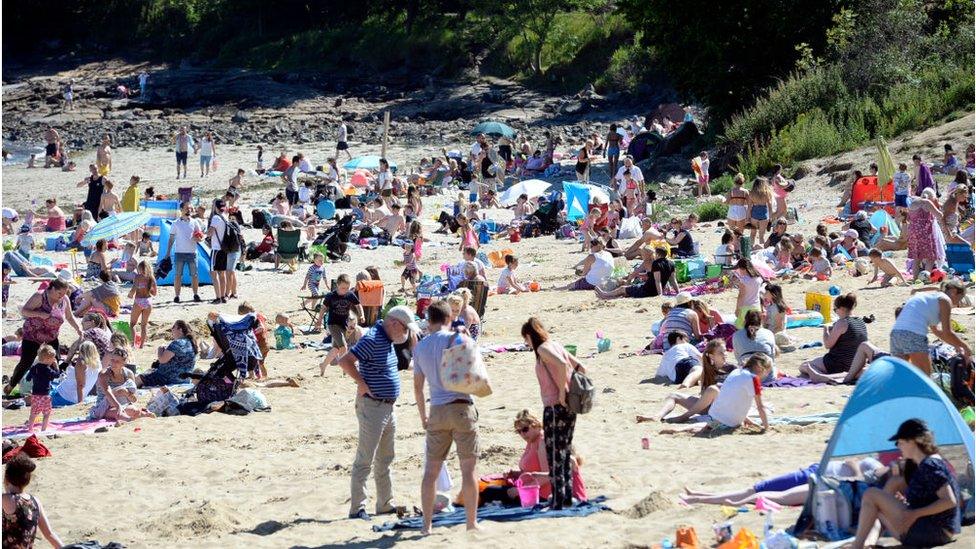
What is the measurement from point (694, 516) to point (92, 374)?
6.55m

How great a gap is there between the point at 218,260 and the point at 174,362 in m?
4.81

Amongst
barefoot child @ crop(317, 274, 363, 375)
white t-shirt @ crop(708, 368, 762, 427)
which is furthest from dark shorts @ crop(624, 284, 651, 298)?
white t-shirt @ crop(708, 368, 762, 427)

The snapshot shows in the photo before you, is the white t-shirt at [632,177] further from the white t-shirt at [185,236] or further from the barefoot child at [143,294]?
→ the barefoot child at [143,294]

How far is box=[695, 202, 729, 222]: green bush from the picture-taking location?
72.1 ft

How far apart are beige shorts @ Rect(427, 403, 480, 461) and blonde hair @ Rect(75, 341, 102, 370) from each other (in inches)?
213

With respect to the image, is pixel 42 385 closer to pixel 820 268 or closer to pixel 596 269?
pixel 596 269

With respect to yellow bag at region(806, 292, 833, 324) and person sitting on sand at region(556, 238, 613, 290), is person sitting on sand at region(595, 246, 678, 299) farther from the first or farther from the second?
yellow bag at region(806, 292, 833, 324)

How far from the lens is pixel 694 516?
24.3 feet

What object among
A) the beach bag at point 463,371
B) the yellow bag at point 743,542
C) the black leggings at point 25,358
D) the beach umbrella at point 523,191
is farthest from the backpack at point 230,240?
the yellow bag at point 743,542

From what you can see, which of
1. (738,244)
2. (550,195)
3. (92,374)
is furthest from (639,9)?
(92,374)

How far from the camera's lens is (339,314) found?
12.9 meters

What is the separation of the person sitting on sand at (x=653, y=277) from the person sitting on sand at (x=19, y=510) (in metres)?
9.57

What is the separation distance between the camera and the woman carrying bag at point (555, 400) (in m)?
7.59

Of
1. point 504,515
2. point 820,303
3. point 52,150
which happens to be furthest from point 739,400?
point 52,150
